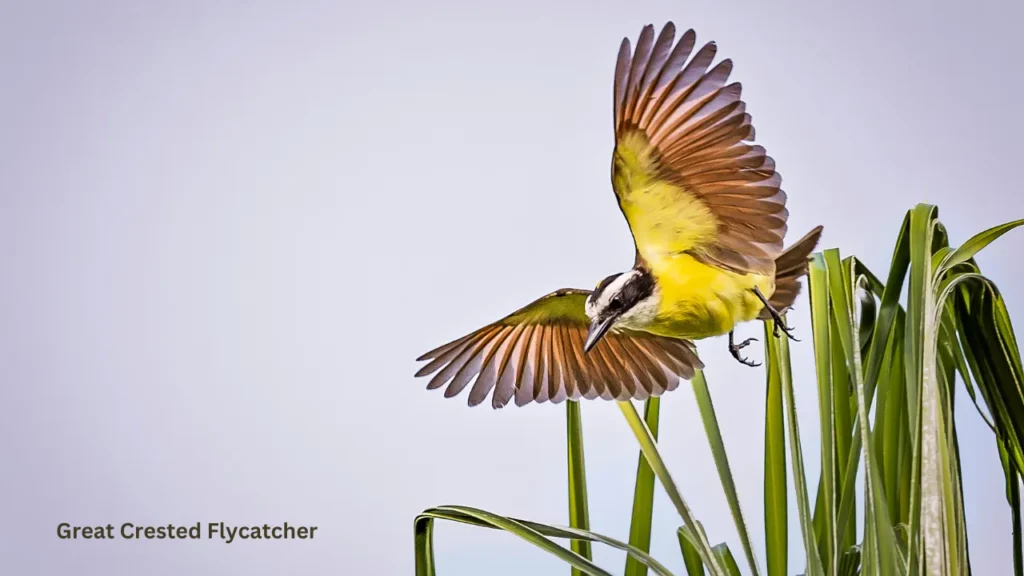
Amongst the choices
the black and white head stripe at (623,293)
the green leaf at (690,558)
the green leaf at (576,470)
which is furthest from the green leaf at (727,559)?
the black and white head stripe at (623,293)

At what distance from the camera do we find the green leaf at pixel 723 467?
2.70 ft

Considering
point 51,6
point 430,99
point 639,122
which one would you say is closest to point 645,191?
point 639,122

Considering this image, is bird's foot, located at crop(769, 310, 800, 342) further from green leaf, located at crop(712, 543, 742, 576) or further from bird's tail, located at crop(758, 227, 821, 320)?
green leaf, located at crop(712, 543, 742, 576)

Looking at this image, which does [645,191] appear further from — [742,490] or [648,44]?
[742,490]

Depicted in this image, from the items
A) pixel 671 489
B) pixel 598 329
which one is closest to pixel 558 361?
pixel 598 329

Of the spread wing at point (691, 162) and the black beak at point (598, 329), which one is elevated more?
the spread wing at point (691, 162)

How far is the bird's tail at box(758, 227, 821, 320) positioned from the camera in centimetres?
91

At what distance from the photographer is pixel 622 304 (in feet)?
2.89

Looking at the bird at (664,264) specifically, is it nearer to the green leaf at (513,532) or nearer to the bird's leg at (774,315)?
the bird's leg at (774,315)

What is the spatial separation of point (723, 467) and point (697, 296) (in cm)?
16

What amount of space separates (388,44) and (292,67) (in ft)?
0.40

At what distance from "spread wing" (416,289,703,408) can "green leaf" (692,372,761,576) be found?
2 cm

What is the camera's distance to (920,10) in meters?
1.20

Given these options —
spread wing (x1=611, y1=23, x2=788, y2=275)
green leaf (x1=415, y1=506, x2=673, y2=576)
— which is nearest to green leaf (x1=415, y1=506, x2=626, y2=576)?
green leaf (x1=415, y1=506, x2=673, y2=576)
